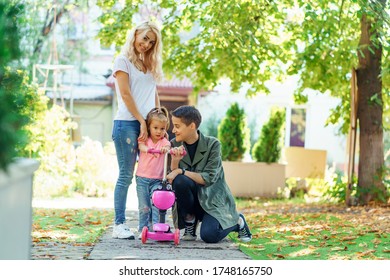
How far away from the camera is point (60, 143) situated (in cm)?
1114

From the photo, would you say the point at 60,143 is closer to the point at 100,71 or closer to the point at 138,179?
the point at 138,179

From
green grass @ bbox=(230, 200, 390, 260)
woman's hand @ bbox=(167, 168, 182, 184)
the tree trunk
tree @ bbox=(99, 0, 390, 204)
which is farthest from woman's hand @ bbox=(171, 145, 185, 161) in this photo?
the tree trunk

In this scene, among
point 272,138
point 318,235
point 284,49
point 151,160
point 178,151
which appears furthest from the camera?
point 272,138

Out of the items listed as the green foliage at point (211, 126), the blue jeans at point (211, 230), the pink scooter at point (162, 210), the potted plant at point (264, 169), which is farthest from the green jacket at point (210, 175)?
the green foliage at point (211, 126)

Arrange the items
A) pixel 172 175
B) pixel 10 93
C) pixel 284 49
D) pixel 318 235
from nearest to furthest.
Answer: pixel 10 93, pixel 172 175, pixel 318 235, pixel 284 49

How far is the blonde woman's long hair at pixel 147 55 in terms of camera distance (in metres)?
5.27

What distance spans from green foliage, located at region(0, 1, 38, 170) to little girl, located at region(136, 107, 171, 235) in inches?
105

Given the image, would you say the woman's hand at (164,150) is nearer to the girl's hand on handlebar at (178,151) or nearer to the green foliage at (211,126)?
the girl's hand on handlebar at (178,151)

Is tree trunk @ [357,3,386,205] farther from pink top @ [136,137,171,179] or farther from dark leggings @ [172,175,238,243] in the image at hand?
pink top @ [136,137,171,179]

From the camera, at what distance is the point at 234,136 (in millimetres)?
11875

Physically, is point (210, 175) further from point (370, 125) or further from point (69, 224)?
point (370, 125)

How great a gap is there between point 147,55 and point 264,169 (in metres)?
6.72

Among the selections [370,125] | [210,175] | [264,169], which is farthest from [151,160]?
[264,169]
